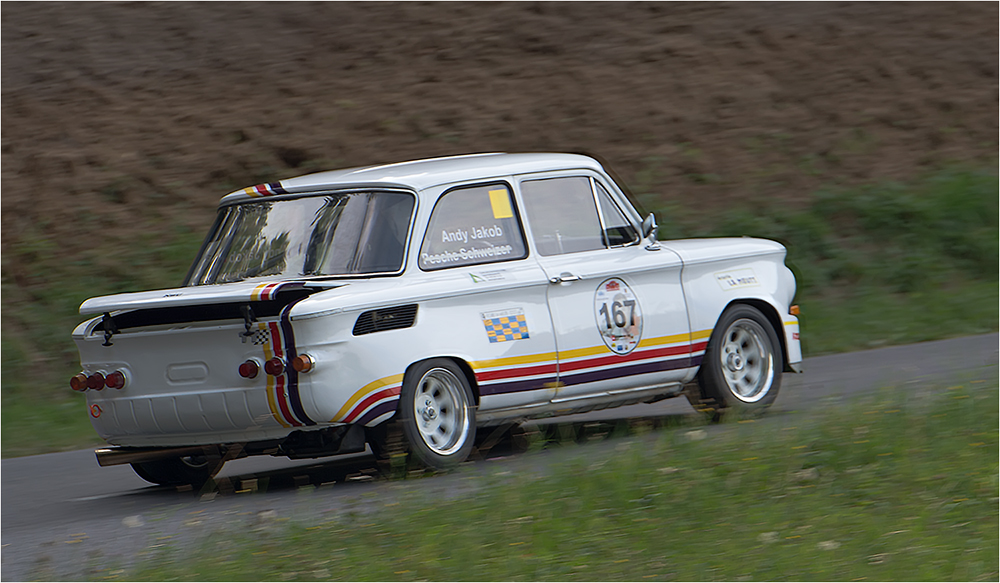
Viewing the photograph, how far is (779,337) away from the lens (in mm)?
9727

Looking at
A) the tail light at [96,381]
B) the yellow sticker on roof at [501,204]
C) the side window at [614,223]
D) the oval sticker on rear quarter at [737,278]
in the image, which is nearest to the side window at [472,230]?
the yellow sticker on roof at [501,204]

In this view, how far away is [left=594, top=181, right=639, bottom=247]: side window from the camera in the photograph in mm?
9141

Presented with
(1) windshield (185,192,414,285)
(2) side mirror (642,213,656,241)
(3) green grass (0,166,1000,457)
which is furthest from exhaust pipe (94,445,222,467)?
(2) side mirror (642,213,656,241)

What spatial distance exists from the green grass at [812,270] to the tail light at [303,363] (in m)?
3.97

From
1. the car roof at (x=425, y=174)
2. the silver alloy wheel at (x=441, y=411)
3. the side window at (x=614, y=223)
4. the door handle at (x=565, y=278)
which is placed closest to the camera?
the silver alloy wheel at (x=441, y=411)

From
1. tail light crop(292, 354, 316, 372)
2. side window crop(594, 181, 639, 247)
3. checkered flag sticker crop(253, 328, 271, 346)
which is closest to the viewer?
tail light crop(292, 354, 316, 372)

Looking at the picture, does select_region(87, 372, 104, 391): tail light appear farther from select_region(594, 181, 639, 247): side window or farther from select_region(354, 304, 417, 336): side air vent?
select_region(594, 181, 639, 247): side window

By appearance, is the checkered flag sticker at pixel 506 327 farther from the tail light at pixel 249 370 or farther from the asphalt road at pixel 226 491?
the tail light at pixel 249 370

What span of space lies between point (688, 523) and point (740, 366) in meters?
3.78

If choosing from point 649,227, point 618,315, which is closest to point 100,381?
point 618,315

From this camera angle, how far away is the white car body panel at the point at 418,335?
7469 millimetres

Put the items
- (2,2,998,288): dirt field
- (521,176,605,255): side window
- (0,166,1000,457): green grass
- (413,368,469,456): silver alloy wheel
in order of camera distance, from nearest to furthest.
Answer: (413,368,469,456): silver alloy wheel < (521,176,605,255): side window < (0,166,1000,457): green grass < (2,2,998,288): dirt field

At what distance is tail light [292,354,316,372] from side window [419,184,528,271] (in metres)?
1.03

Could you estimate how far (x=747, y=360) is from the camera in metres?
9.55
